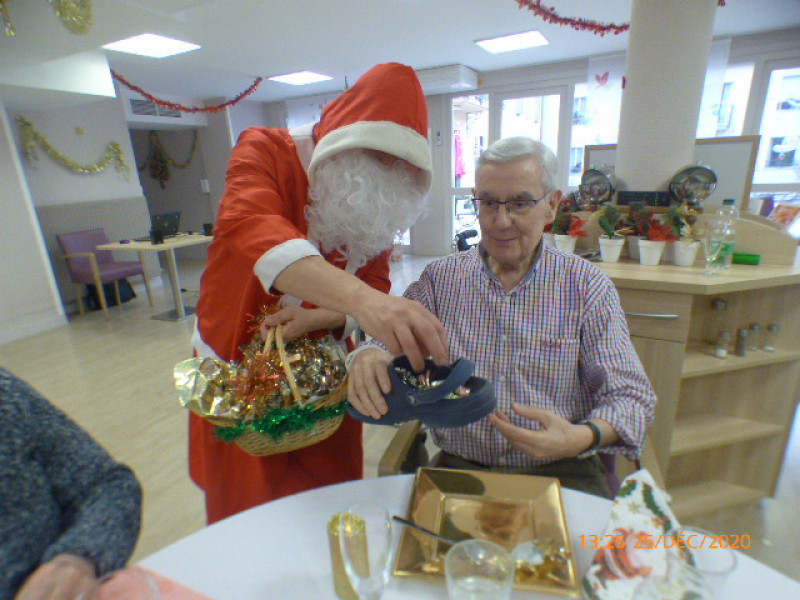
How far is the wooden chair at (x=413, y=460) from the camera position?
114cm

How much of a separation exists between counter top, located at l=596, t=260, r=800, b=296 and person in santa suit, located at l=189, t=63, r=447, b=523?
100 centimetres

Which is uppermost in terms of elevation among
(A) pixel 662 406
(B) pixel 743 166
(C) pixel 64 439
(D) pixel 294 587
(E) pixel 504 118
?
(E) pixel 504 118

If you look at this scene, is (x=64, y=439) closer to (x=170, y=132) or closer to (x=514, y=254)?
(x=514, y=254)

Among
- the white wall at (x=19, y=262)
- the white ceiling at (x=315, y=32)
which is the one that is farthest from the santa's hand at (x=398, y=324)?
the white wall at (x=19, y=262)

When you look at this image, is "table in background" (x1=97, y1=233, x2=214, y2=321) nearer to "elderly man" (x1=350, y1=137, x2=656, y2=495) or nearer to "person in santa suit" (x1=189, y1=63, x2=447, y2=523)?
"person in santa suit" (x1=189, y1=63, x2=447, y2=523)

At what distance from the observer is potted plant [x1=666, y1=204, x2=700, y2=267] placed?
6.15 ft

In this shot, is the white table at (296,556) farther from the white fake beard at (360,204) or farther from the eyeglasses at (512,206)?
the eyeglasses at (512,206)

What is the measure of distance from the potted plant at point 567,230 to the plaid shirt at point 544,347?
843 millimetres

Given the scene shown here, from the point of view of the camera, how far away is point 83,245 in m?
5.62

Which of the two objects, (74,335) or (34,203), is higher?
(34,203)

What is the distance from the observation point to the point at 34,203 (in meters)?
5.36

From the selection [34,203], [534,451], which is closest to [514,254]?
[534,451]

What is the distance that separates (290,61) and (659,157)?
5198mm

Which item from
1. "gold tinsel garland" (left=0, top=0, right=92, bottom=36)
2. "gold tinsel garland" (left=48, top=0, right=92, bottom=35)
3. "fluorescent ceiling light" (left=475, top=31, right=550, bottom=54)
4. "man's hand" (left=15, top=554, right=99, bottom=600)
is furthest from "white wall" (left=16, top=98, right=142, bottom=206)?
"man's hand" (left=15, top=554, right=99, bottom=600)
